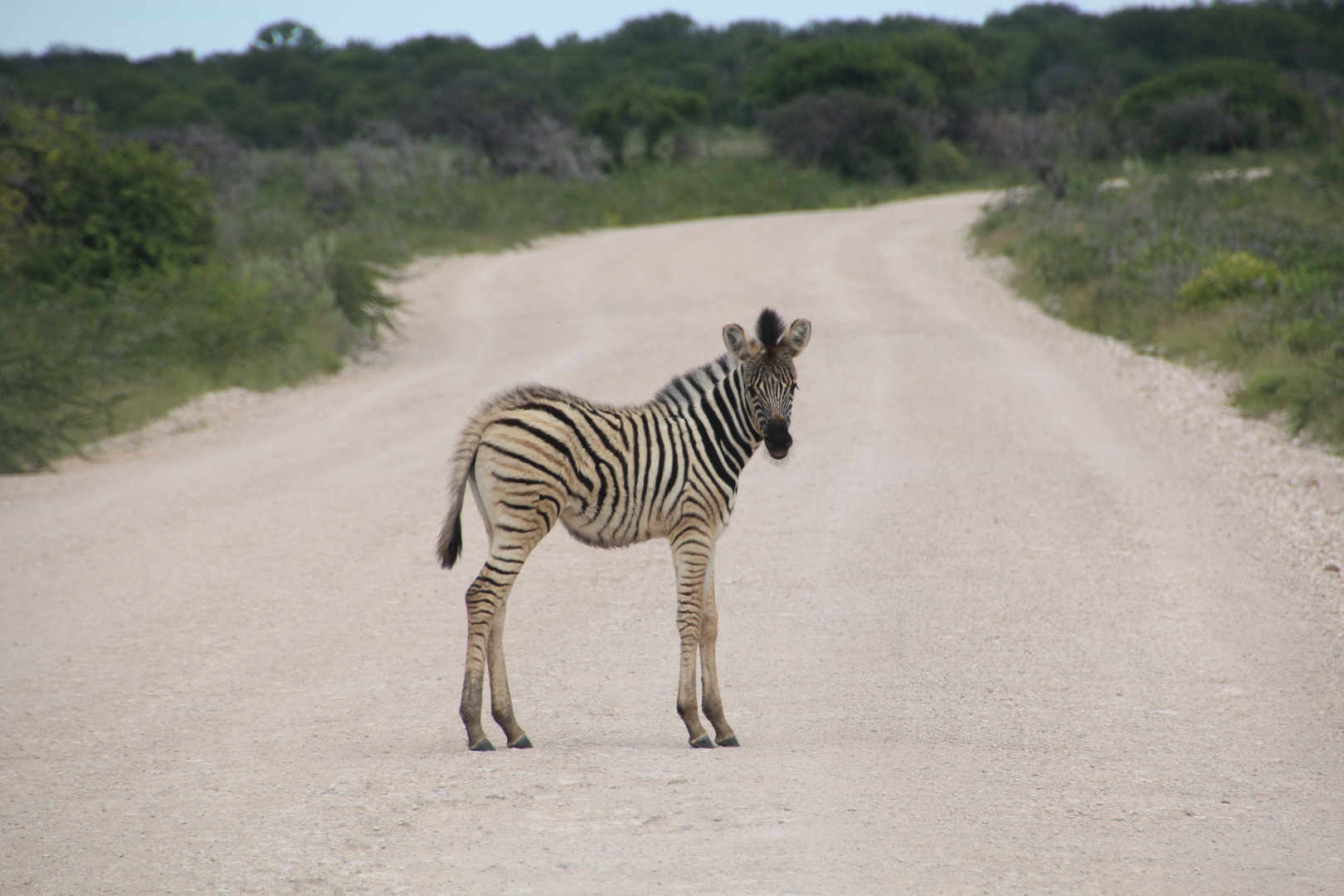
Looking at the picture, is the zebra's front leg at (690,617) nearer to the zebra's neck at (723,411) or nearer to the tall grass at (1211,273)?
the zebra's neck at (723,411)

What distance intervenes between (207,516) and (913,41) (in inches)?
2061

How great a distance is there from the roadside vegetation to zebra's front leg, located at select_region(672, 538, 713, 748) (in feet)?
30.1

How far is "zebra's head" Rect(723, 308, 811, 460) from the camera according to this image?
5.08 meters

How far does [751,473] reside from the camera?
11.1 m

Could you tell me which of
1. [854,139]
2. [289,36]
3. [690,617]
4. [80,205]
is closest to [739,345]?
[690,617]

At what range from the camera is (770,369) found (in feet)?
17.0

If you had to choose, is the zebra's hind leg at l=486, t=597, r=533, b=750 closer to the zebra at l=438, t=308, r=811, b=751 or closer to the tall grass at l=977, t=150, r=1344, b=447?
the zebra at l=438, t=308, r=811, b=751

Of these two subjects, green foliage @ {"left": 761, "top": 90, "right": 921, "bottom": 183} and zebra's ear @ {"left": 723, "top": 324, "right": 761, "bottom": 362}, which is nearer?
zebra's ear @ {"left": 723, "top": 324, "right": 761, "bottom": 362}

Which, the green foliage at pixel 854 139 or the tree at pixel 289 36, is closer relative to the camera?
the green foliage at pixel 854 139

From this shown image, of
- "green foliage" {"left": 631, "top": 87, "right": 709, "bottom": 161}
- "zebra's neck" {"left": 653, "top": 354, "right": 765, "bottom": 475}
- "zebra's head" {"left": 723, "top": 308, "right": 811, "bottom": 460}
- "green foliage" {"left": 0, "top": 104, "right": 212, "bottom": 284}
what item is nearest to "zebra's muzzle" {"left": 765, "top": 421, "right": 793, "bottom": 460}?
"zebra's head" {"left": 723, "top": 308, "right": 811, "bottom": 460}

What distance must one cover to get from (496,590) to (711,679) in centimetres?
106

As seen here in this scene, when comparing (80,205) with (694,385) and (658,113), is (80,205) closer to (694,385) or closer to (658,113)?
(694,385)

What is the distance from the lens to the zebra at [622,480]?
5086 mm

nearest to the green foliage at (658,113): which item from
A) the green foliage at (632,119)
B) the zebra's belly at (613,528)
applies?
the green foliage at (632,119)
